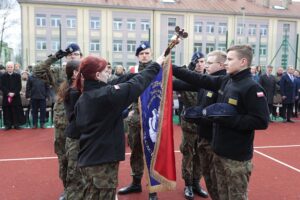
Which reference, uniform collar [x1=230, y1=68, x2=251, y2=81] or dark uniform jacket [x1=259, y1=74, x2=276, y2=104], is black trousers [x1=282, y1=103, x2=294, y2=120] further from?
uniform collar [x1=230, y1=68, x2=251, y2=81]

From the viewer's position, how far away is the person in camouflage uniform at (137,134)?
417cm

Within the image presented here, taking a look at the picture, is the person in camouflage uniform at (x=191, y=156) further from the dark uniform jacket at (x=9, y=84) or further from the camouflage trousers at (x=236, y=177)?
the dark uniform jacket at (x=9, y=84)

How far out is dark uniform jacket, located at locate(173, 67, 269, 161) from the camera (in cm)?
280

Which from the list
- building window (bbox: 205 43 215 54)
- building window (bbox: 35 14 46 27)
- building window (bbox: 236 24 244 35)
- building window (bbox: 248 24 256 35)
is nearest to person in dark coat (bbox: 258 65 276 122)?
building window (bbox: 35 14 46 27)

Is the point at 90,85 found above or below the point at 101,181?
above

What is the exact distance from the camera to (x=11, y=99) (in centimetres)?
962

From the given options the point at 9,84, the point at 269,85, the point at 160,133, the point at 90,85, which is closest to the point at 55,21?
the point at 9,84

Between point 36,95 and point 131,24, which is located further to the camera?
point 131,24

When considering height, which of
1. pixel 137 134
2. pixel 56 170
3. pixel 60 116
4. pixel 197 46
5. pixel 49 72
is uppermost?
pixel 197 46

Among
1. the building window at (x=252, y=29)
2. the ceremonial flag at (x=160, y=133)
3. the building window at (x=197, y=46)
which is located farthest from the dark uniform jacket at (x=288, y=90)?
the building window at (x=252, y=29)

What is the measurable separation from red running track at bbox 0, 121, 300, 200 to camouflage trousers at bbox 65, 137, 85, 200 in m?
0.83

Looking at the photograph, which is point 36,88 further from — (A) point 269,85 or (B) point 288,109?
(B) point 288,109

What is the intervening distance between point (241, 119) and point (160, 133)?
3.40 feet

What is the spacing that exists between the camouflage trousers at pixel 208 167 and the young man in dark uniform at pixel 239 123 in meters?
0.55
